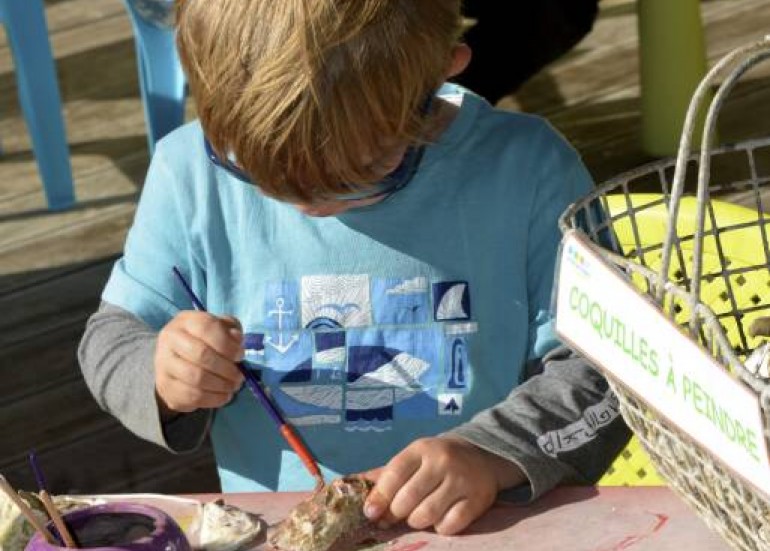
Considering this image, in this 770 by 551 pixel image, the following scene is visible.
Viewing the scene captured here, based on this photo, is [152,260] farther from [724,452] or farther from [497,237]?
[724,452]

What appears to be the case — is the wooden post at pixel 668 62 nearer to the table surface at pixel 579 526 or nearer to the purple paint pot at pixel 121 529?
the table surface at pixel 579 526

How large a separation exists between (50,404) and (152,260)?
54.1 inches

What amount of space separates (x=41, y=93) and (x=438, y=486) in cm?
237

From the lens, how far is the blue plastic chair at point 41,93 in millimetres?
3250

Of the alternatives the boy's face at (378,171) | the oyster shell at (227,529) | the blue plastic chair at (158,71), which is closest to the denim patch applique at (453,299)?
the boy's face at (378,171)

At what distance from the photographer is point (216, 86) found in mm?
1202

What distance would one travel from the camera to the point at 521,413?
1280 mm

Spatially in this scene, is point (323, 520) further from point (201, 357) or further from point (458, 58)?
point (458, 58)

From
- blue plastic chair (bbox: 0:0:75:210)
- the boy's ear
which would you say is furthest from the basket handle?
blue plastic chair (bbox: 0:0:75:210)

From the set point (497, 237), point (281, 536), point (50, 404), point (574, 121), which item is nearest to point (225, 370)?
point (281, 536)

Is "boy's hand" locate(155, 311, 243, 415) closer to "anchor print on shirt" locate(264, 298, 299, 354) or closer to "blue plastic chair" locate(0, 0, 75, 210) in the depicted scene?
"anchor print on shirt" locate(264, 298, 299, 354)

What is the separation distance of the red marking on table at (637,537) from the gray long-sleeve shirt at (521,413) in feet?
0.30

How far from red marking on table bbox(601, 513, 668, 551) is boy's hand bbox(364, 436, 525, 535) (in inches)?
4.4

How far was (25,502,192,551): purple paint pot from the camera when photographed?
1.07 metres
